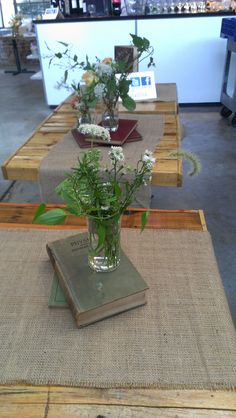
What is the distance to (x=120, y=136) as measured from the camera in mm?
1418

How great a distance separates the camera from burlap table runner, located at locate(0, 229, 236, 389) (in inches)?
22.6

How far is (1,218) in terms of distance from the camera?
1.05 meters

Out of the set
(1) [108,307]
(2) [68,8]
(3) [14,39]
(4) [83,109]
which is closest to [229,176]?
(4) [83,109]

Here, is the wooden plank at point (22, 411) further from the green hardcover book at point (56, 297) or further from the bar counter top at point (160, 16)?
the bar counter top at point (160, 16)

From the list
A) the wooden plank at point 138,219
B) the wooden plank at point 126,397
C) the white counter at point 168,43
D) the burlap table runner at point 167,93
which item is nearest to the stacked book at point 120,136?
the wooden plank at point 138,219

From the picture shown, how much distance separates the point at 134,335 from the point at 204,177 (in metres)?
2.10

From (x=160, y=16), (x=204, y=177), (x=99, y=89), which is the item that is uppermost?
(x=160, y=16)

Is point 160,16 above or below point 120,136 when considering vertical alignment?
above

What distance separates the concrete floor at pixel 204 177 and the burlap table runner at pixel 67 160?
2.40ft

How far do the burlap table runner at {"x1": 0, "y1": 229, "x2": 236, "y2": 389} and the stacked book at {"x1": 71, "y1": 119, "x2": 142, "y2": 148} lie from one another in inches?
26.5

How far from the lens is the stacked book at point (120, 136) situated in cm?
138

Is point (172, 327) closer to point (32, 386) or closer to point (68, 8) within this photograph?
point (32, 386)

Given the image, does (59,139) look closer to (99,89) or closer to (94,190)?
(99,89)

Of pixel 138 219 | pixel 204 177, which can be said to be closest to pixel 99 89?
pixel 138 219
